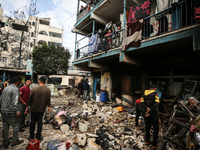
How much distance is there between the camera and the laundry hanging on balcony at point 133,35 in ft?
14.8

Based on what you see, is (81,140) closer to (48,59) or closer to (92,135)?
(92,135)

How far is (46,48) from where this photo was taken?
51.3ft

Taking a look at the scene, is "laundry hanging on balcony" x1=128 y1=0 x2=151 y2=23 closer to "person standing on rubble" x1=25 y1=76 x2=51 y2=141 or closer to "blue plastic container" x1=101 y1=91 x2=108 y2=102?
"person standing on rubble" x1=25 y1=76 x2=51 y2=141

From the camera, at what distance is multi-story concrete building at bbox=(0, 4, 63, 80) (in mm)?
21375

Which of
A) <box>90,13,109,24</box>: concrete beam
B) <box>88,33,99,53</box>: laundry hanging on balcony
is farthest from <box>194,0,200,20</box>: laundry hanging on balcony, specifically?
<box>90,13,109,24</box>: concrete beam

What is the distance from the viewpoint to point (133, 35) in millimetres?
4680

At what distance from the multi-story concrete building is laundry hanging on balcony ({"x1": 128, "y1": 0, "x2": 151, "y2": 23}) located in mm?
16712

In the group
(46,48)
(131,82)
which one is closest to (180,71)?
(131,82)

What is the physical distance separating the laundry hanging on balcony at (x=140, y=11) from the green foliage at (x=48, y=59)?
13.8 m

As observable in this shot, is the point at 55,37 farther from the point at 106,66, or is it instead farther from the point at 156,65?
the point at 156,65

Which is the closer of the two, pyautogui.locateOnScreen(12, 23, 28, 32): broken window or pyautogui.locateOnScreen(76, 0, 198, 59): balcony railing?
pyautogui.locateOnScreen(76, 0, 198, 59): balcony railing

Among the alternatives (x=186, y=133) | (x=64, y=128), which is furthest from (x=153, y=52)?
(x=64, y=128)

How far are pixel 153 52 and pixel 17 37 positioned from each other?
30.5 metres

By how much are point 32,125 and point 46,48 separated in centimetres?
1546
